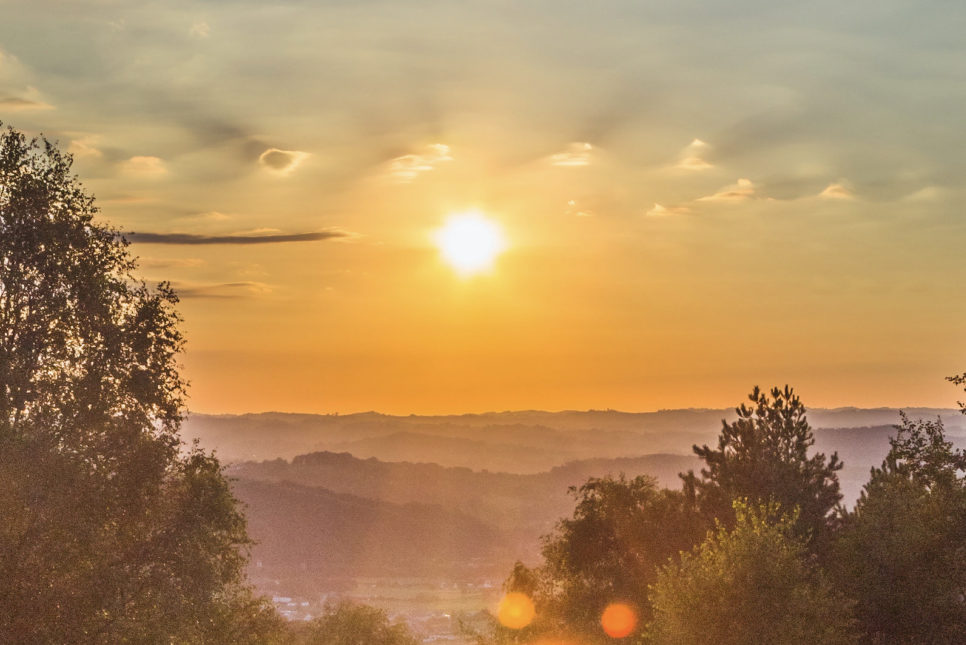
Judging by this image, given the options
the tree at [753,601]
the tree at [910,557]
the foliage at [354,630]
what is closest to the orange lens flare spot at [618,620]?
the tree at [910,557]

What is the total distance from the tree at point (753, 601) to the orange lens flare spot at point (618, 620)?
21369mm

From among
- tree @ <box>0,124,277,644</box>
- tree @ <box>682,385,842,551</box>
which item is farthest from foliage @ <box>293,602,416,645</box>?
tree @ <box>0,124,277,644</box>

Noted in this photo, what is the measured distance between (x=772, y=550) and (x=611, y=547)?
27.6 metres

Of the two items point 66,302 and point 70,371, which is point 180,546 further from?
point 66,302

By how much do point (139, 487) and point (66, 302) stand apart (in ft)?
19.4

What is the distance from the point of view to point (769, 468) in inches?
1873

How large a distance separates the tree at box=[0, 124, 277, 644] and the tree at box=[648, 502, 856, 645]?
63.4 feet

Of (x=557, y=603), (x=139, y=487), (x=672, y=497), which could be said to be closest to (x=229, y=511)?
(x=139, y=487)

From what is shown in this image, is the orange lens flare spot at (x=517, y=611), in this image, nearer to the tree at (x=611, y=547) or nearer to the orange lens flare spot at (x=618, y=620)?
the tree at (x=611, y=547)

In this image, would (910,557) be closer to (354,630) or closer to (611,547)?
(611,547)

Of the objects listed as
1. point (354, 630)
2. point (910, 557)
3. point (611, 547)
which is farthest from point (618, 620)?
point (354, 630)

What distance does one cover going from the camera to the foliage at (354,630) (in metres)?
82.3

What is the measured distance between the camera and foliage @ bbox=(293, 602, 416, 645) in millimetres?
82312

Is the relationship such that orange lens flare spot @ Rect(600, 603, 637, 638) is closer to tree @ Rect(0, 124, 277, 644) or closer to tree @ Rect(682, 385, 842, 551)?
tree @ Rect(682, 385, 842, 551)
